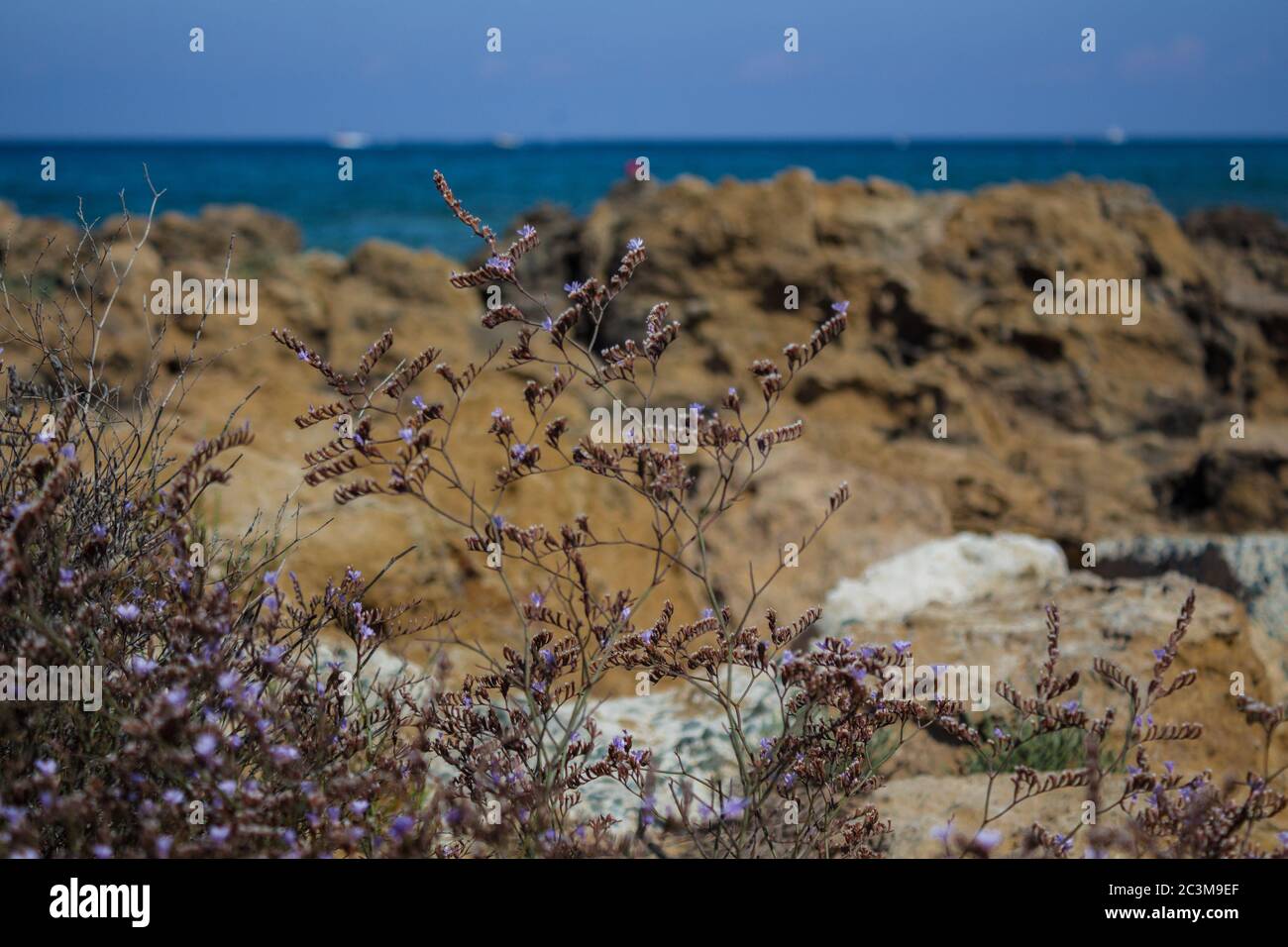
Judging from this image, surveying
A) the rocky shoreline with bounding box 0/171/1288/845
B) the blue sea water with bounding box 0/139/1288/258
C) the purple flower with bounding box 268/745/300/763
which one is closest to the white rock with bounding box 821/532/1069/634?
the rocky shoreline with bounding box 0/171/1288/845

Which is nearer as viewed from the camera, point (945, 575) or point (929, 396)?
point (945, 575)

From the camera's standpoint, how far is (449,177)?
6006 cm

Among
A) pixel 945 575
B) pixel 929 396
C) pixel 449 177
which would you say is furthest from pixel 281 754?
pixel 449 177

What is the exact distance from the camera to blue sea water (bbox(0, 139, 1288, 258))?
45.2 m

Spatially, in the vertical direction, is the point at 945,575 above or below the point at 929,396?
below

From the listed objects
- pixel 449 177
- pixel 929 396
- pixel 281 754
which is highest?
pixel 449 177

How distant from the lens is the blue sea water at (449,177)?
45.2 metres

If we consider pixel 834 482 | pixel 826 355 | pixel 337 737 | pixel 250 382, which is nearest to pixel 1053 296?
pixel 826 355

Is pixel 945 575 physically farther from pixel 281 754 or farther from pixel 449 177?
pixel 449 177

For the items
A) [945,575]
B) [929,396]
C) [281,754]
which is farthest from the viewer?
[929,396]

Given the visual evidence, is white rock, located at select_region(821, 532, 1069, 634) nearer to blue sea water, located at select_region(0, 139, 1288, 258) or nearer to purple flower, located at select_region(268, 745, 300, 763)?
purple flower, located at select_region(268, 745, 300, 763)

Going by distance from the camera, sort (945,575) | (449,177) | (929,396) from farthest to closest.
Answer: (449,177) < (929,396) < (945,575)
